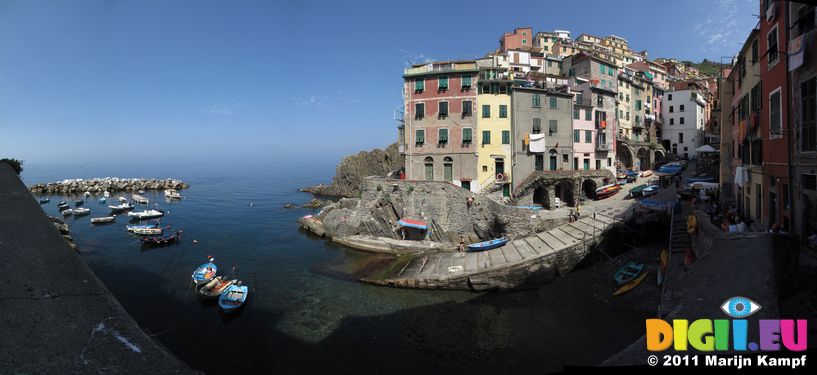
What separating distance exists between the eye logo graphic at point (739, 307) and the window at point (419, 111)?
35388mm

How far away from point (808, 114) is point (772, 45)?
5172mm

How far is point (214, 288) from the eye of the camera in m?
28.8

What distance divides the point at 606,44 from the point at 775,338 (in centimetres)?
10960

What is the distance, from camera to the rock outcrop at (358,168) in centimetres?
9262

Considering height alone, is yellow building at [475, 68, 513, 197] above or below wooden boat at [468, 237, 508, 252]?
above

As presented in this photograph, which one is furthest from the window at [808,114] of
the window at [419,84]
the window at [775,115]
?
the window at [419,84]

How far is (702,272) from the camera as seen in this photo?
43.4ft

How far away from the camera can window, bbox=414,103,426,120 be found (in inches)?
1720

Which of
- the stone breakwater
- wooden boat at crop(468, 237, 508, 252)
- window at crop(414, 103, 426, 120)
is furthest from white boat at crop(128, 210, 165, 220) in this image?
wooden boat at crop(468, 237, 508, 252)

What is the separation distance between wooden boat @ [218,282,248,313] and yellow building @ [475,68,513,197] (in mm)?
26019

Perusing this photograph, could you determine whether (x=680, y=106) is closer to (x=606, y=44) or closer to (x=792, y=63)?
(x=606, y=44)

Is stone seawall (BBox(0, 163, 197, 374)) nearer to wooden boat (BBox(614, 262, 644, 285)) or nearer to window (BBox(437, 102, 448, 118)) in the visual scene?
wooden boat (BBox(614, 262, 644, 285))

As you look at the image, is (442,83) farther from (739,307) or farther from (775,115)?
(739,307)

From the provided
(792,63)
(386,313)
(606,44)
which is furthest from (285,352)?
(606,44)
